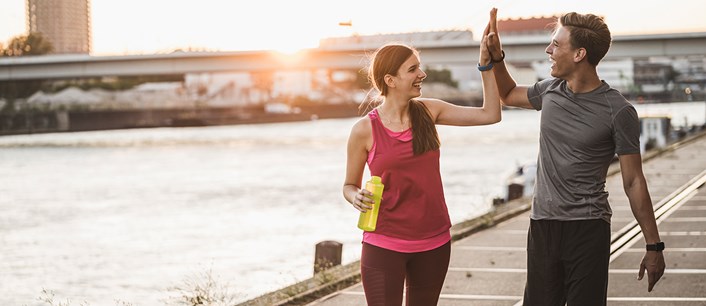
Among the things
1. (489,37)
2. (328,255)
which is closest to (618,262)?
(328,255)

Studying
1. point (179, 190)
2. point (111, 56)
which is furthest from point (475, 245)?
point (111, 56)

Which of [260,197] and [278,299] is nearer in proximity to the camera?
[278,299]

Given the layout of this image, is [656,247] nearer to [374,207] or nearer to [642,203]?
[642,203]

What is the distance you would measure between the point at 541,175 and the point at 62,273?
624 inches

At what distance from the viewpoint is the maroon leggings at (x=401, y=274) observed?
203 inches

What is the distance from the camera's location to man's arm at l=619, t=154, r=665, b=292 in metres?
5.17

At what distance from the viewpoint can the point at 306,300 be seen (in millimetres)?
10016

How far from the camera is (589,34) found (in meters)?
→ 5.11

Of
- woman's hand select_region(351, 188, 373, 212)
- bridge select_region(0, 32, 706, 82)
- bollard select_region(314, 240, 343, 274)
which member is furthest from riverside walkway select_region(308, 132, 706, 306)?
bridge select_region(0, 32, 706, 82)

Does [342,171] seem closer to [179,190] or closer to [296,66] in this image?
[179,190]

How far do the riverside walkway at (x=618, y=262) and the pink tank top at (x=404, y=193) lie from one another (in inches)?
174

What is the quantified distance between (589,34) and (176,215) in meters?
26.8

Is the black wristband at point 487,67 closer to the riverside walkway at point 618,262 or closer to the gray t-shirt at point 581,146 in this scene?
the gray t-shirt at point 581,146

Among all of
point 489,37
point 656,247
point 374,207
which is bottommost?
point 656,247
